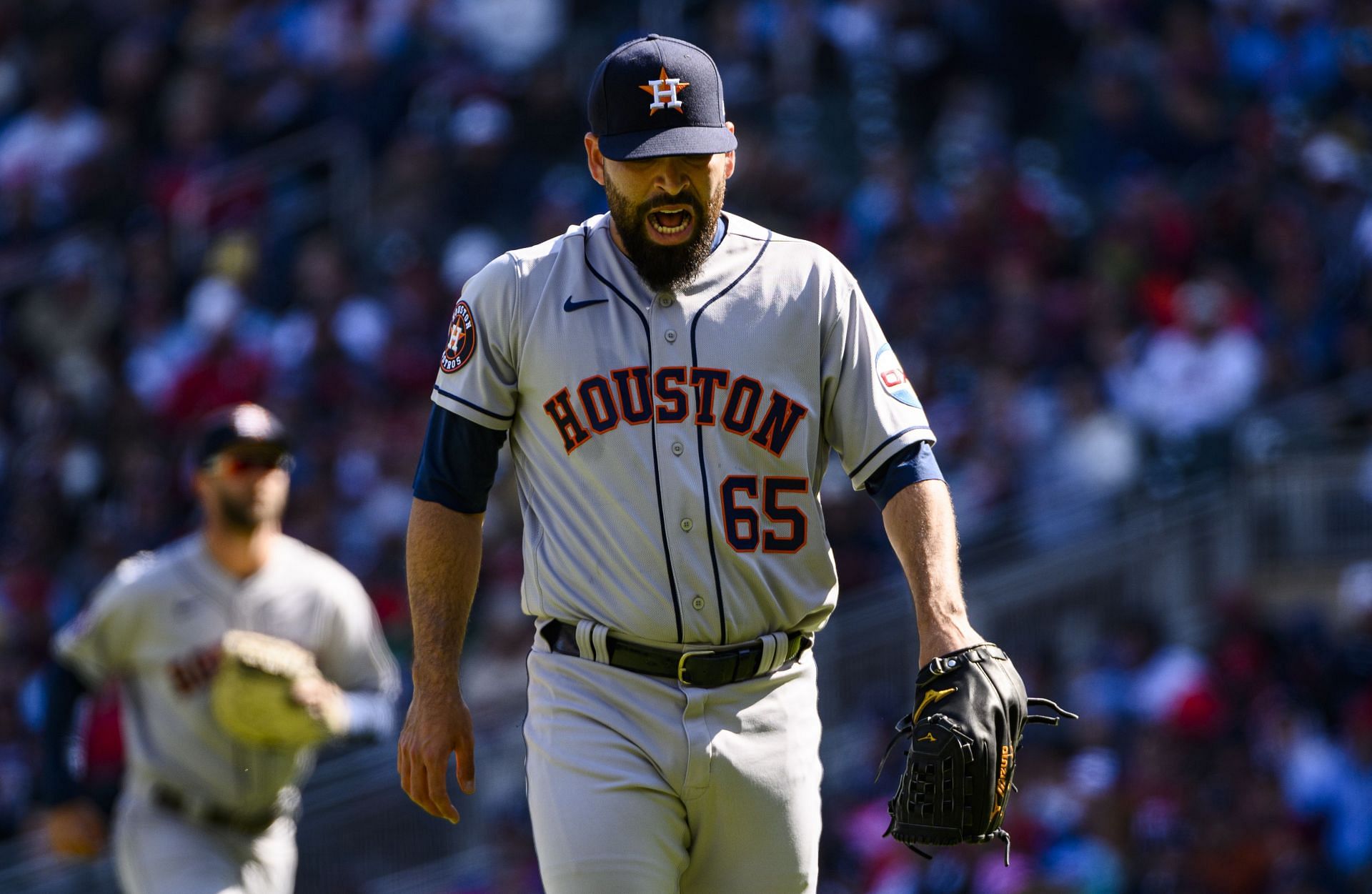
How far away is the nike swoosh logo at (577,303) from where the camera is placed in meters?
3.88

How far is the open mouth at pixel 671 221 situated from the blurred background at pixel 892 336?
4086 millimetres

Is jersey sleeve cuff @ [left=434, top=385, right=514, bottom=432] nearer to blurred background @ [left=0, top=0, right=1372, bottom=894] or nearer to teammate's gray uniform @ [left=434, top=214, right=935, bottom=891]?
teammate's gray uniform @ [left=434, top=214, right=935, bottom=891]

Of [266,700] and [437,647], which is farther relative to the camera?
[266,700]

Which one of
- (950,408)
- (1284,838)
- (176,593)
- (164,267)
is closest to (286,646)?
(176,593)

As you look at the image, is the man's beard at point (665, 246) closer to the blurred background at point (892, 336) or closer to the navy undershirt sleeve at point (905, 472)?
the navy undershirt sleeve at point (905, 472)

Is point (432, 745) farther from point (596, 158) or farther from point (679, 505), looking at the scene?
point (596, 158)

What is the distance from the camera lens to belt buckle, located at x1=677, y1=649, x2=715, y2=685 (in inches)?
148

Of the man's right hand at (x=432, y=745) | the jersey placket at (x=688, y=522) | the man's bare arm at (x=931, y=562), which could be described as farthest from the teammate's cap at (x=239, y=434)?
the man's bare arm at (x=931, y=562)

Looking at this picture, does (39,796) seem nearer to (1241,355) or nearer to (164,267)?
(164,267)

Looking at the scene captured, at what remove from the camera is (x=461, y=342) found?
393cm

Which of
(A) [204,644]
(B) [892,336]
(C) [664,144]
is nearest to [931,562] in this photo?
(C) [664,144]

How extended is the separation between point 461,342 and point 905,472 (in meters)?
0.93

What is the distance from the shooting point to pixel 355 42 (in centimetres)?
1527

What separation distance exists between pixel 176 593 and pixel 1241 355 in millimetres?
5973
